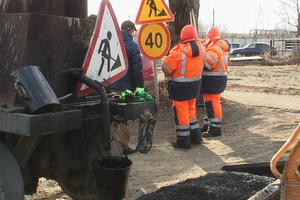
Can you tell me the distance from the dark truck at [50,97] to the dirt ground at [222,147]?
1.52 m

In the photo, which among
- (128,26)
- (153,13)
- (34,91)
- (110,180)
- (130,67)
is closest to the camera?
(34,91)

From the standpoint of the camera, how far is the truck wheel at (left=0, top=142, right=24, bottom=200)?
111 inches

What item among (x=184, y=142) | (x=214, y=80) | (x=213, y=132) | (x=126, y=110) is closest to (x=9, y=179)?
(x=126, y=110)

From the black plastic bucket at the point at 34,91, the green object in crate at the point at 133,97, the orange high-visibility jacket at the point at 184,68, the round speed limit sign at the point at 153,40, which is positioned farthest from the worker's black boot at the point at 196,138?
the black plastic bucket at the point at 34,91

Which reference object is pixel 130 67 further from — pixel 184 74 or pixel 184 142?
pixel 184 142

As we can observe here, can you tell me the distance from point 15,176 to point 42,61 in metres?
0.78

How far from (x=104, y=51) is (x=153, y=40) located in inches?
169

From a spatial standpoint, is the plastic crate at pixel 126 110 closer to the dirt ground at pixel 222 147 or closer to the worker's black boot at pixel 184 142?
the dirt ground at pixel 222 147

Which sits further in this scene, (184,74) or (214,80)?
(214,80)

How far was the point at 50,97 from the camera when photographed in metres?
2.72

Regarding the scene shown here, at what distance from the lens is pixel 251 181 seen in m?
3.97

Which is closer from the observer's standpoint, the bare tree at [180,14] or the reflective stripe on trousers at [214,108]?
the reflective stripe on trousers at [214,108]

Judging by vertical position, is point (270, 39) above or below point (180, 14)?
below

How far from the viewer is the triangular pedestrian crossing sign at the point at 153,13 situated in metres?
7.45
